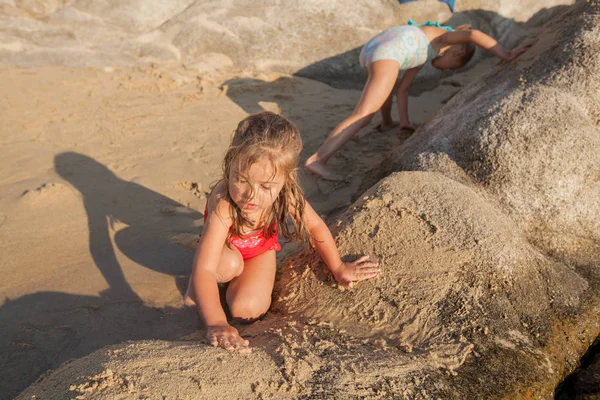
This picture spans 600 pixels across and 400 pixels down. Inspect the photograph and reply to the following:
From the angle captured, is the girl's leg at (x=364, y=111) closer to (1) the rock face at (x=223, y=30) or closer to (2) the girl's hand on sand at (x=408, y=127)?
(2) the girl's hand on sand at (x=408, y=127)

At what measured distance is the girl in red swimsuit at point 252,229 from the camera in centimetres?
220

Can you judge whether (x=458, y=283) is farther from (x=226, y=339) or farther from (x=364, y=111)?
(x=364, y=111)

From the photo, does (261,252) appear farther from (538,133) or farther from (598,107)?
(598,107)

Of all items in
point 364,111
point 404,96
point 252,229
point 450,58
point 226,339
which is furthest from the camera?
point 404,96

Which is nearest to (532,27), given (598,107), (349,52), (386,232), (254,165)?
(349,52)

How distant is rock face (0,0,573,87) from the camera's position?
5816mm

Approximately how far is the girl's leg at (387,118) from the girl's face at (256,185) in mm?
2695

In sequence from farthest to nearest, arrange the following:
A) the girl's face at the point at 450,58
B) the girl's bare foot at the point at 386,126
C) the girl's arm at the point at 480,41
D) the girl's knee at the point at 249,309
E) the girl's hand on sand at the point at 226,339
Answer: the girl's bare foot at the point at 386,126, the girl's face at the point at 450,58, the girl's arm at the point at 480,41, the girl's knee at the point at 249,309, the girl's hand on sand at the point at 226,339

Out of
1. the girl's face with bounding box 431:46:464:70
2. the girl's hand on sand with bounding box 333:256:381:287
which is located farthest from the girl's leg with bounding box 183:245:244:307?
the girl's face with bounding box 431:46:464:70

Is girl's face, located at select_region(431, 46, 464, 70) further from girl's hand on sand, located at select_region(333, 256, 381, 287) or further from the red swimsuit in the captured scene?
girl's hand on sand, located at select_region(333, 256, 381, 287)

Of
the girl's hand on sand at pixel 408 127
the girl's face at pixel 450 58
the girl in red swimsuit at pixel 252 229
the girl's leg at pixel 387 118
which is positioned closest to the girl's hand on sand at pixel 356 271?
the girl in red swimsuit at pixel 252 229

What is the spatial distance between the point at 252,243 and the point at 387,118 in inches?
101


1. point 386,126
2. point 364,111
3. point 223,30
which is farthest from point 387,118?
point 223,30

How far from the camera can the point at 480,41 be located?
13.4ft
